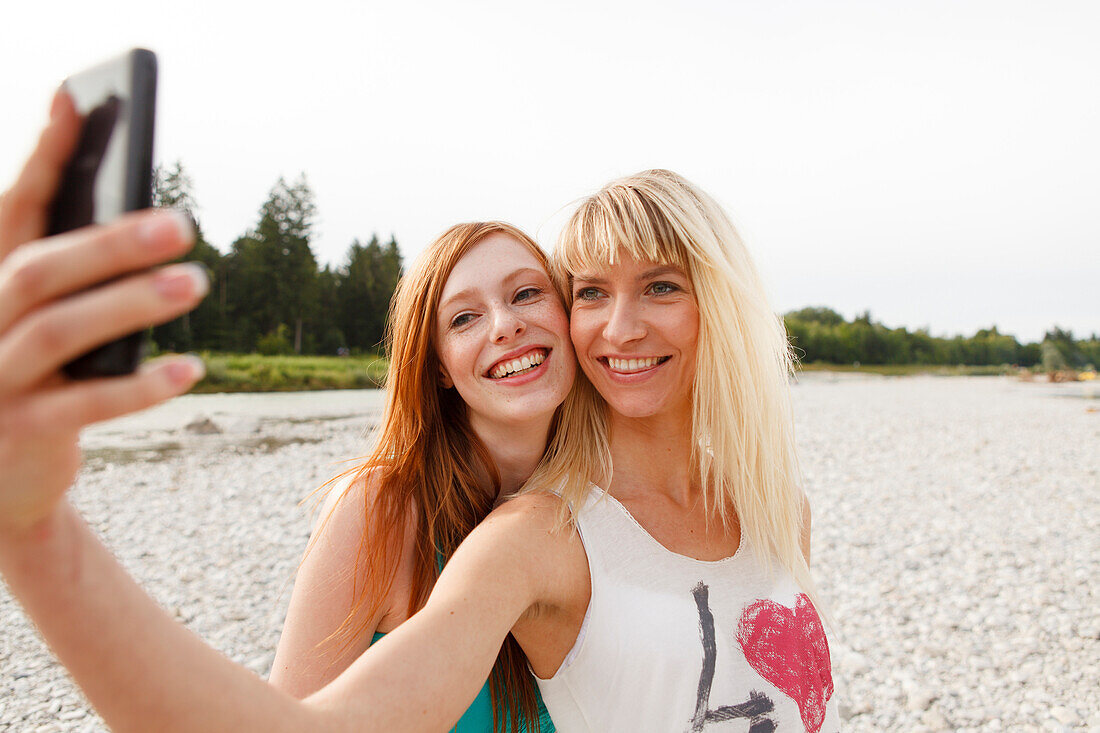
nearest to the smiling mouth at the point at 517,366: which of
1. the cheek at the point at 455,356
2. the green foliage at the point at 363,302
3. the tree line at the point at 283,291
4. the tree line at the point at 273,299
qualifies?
the cheek at the point at 455,356

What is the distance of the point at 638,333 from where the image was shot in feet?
8.27

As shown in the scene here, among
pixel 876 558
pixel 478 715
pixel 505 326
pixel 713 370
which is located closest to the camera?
pixel 478 715

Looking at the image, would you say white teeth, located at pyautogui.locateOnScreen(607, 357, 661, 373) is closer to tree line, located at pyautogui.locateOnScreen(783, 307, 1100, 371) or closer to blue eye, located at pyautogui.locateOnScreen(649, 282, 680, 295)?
blue eye, located at pyautogui.locateOnScreen(649, 282, 680, 295)

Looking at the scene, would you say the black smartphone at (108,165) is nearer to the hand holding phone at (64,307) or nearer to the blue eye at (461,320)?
the hand holding phone at (64,307)

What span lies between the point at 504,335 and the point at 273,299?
49.7 m

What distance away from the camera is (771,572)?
2447mm

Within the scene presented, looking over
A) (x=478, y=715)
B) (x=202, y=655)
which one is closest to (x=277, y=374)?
(x=478, y=715)

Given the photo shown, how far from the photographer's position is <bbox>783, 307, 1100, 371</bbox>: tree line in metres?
92.0

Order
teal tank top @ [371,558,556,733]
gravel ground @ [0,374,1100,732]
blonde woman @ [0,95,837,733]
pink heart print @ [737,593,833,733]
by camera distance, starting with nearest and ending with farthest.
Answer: blonde woman @ [0,95,837,733] → pink heart print @ [737,593,833,733] → teal tank top @ [371,558,556,733] → gravel ground @ [0,374,1100,732]

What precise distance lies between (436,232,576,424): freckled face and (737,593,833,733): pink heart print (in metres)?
1.08

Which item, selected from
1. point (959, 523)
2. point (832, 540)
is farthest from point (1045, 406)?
point (832, 540)

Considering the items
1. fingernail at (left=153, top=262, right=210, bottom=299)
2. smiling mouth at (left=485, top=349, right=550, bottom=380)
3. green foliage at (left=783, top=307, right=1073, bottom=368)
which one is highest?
A: green foliage at (left=783, top=307, right=1073, bottom=368)

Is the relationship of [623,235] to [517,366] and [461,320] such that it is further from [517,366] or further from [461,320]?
[461,320]

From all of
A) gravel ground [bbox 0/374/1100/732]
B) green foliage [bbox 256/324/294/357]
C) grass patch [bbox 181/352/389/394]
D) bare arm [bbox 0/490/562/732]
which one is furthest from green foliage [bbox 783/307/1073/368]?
bare arm [bbox 0/490/562/732]
